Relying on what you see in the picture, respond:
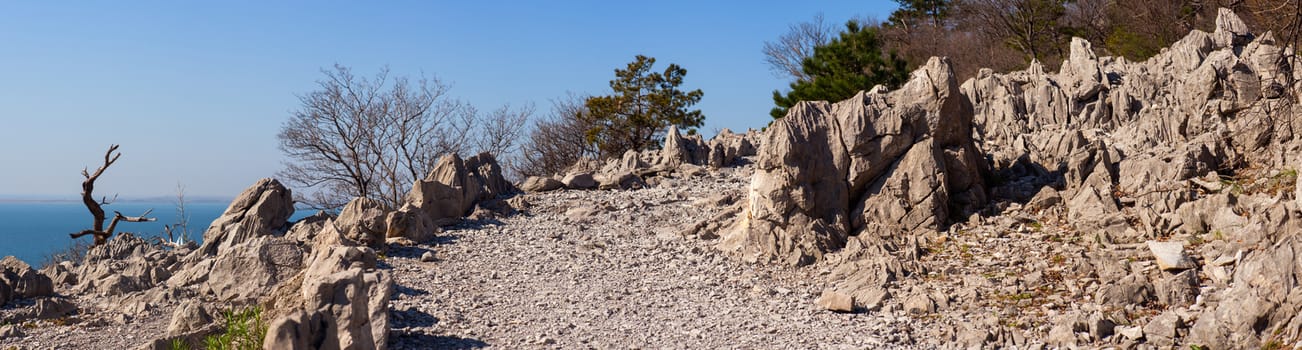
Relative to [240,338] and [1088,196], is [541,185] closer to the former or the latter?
[1088,196]

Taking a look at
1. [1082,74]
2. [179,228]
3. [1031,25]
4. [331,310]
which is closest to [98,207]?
[179,228]

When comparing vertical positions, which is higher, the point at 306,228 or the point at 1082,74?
the point at 1082,74

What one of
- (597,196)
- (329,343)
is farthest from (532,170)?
(329,343)

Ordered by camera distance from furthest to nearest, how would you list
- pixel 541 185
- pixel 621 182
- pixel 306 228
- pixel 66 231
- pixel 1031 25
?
pixel 66 231, pixel 1031 25, pixel 621 182, pixel 541 185, pixel 306 228

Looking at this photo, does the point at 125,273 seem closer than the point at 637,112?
Yes

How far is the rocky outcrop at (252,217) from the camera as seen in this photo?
16.1 metres

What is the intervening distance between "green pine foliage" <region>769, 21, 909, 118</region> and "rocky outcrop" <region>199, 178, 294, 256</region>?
1815 cm

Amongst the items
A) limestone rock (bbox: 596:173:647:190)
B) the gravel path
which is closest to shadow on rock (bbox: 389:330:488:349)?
the gravel path

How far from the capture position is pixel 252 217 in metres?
16.8

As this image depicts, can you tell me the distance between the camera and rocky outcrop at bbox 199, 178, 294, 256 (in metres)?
16.1

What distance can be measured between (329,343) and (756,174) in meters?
8.59

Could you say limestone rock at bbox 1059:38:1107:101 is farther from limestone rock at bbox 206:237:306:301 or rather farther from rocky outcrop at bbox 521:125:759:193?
limestone rock at bbox 206:237:306:301

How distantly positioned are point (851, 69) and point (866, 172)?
18.0 metres

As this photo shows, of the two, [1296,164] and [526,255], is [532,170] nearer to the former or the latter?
[526,255]
